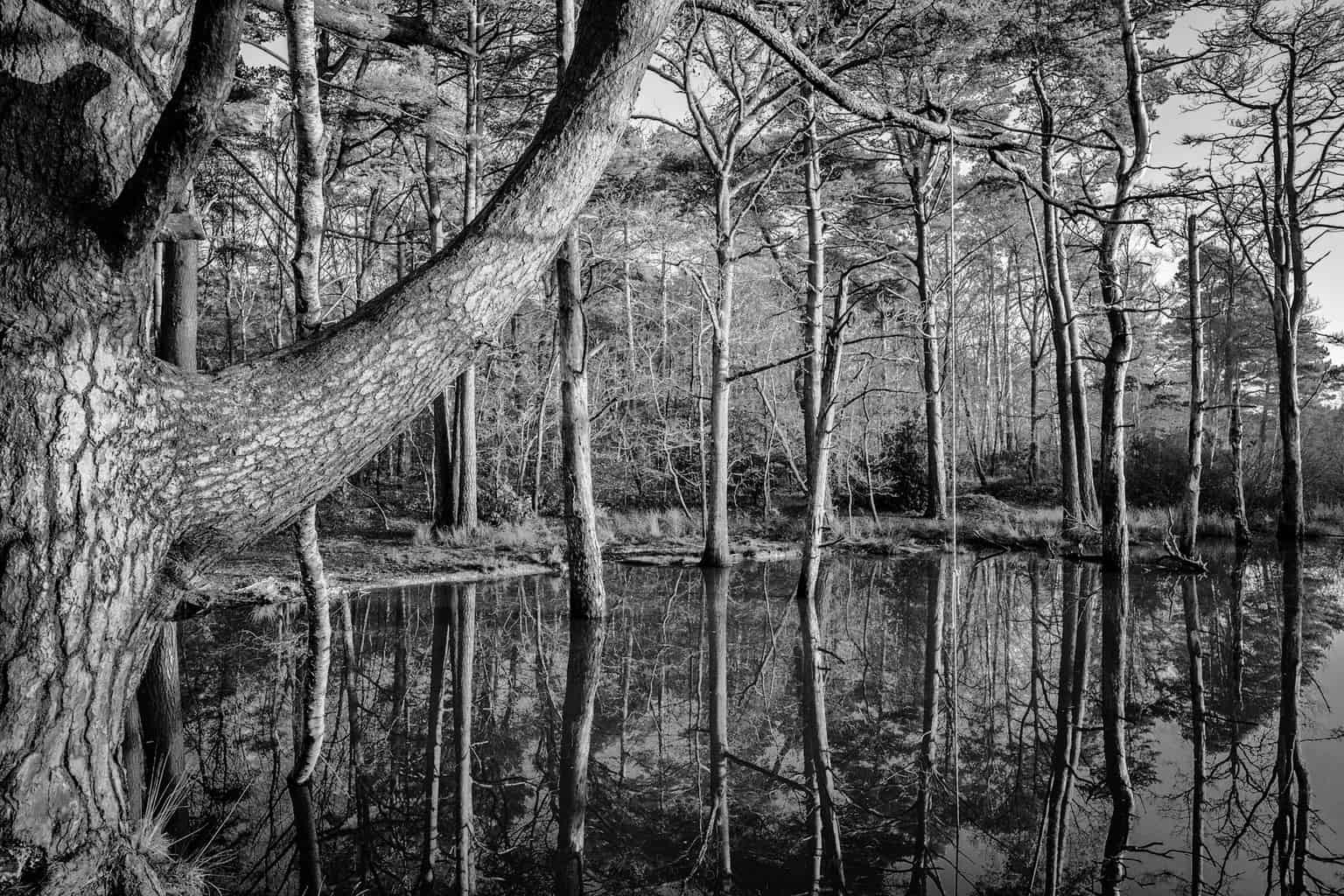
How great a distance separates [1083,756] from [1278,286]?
15.0m

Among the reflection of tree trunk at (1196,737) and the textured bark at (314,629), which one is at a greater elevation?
the textured bark at (314,629)

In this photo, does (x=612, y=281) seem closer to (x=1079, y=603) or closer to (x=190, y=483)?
(x=1079, y=603)

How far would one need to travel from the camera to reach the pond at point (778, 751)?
2924mm

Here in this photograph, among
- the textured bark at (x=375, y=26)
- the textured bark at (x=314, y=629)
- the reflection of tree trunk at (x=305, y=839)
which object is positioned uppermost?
the textured bark at (x=375, y=26)

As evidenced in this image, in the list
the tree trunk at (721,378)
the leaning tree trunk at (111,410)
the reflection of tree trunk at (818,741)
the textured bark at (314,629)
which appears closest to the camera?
the leaning tree trunk at (111,410)

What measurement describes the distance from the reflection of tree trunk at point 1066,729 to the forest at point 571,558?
0.03 metres

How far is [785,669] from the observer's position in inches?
225

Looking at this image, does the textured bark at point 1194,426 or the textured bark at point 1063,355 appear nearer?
the textured bark at point 1194,426

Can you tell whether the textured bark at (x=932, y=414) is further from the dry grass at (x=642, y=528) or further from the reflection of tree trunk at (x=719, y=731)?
the reflection of tree trunk at (x=719, y=731)

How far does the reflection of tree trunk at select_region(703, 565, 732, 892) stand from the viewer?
3.01 m

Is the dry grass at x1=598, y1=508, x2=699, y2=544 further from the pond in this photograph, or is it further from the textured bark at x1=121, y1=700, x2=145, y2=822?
the textured bark at x1=121, y1=700, x2=145, y2=822

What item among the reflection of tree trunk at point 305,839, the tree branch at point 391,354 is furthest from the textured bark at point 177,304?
Result: the tree branch at point 391,354

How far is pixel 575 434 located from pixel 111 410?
6.31m

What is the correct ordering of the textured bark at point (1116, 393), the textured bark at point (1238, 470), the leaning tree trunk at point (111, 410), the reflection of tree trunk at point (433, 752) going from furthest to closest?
the textured bark at point (1238, 470) → the textured bark at point (1116, 393) → the reflection of tree trunk at point (433, 752) → the leaning tree trunk at point (111, 410)
